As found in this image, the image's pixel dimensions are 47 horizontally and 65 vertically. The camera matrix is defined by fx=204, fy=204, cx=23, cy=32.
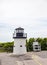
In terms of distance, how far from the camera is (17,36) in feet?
98.8

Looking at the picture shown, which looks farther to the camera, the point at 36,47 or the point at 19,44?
the point at 36,47

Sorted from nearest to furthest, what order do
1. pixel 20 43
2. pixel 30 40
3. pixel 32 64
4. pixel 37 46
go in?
pixel 32 64, pixel 20 43, pixel 37 46, pixel 30 40

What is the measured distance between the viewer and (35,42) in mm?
35656

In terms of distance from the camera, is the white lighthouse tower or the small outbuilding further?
the small outbuilding

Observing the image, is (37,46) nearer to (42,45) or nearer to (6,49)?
(42,45)

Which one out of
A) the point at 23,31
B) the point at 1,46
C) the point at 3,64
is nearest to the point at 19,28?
the point at 23,31

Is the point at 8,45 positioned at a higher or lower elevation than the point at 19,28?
lower

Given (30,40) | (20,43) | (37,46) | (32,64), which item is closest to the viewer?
(32,64)

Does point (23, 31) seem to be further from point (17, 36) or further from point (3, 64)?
point (3, 64)

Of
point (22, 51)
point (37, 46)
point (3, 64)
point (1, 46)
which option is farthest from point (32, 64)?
point (1, 46)

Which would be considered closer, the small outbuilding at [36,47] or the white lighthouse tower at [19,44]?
the white lighthouse tower at [19,44]

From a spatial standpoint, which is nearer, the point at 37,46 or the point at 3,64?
the point at 3,64

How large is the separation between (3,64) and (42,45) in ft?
59.8

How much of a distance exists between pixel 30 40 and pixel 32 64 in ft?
60.7
